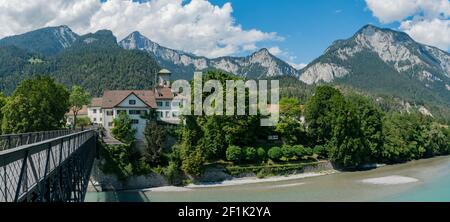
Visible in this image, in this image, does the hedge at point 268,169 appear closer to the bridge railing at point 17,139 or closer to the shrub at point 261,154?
the shrub at point 261,154

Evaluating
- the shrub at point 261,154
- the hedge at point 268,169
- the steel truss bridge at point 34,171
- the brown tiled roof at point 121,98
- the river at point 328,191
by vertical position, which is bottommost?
the river at point 328,191

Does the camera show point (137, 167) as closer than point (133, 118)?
Yes

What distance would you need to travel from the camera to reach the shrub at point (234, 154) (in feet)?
192

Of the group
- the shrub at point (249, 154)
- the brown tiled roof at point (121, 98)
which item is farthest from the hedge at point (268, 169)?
the brown tiled roof at point (121, 98)

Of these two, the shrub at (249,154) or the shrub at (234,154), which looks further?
the shrub at (249,154)

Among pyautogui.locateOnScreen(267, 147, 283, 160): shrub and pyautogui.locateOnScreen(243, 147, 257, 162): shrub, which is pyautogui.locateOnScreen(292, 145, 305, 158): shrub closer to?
pyautogui.locateOnScreen(267, 147, 283, 160): shrub

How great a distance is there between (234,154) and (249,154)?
8.21ft

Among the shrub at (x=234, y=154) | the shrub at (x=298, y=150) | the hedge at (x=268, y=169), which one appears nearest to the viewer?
the hedge at (x=268, y=169)

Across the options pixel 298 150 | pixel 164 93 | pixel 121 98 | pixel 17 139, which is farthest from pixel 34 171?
pixel 164 93

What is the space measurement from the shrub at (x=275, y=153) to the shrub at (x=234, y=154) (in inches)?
200
